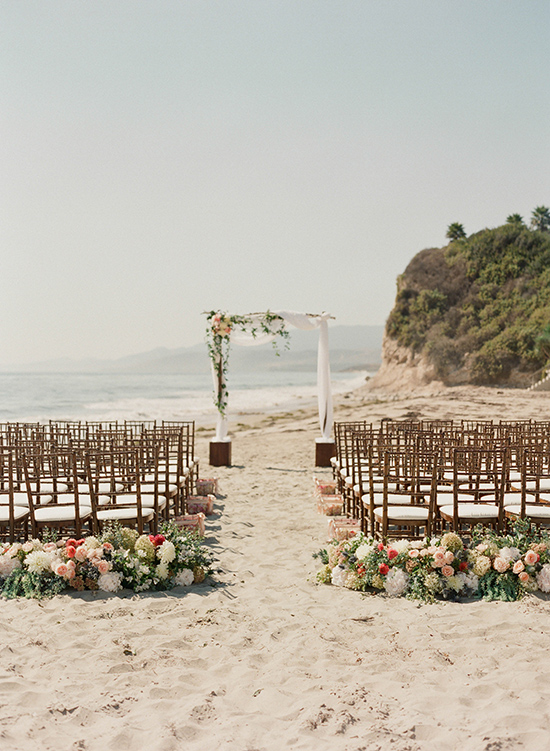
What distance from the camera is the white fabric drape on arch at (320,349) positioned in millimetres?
10406

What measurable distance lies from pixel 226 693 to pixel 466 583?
6.65 ft

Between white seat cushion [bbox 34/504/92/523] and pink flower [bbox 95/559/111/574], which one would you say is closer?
pink flower [bbox 95/559/111/574]

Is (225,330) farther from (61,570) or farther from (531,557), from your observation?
(531,557)

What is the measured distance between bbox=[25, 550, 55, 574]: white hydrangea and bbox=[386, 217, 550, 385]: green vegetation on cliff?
28.6 metres

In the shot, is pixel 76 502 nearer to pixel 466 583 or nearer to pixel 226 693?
pixel 226 693

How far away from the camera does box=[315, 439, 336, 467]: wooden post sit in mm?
10367

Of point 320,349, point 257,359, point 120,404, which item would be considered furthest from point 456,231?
point 257,359

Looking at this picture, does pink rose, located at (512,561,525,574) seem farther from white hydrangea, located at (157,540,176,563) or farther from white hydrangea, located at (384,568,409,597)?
white hydrangea, located at (157,540,176,563)

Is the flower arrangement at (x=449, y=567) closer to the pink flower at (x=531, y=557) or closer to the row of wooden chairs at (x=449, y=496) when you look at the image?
the pink flower at (x=531, y=557)

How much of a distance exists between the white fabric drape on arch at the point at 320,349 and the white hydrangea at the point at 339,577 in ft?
19.8

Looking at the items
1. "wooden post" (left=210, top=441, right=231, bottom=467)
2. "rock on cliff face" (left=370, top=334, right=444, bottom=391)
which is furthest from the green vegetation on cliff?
"wooden post" (left=210, top=441, right=231, bottom=467)

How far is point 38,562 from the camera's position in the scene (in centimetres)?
411

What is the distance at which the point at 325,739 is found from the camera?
246cm

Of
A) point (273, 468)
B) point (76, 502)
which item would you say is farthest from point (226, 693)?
point (273, 468)
